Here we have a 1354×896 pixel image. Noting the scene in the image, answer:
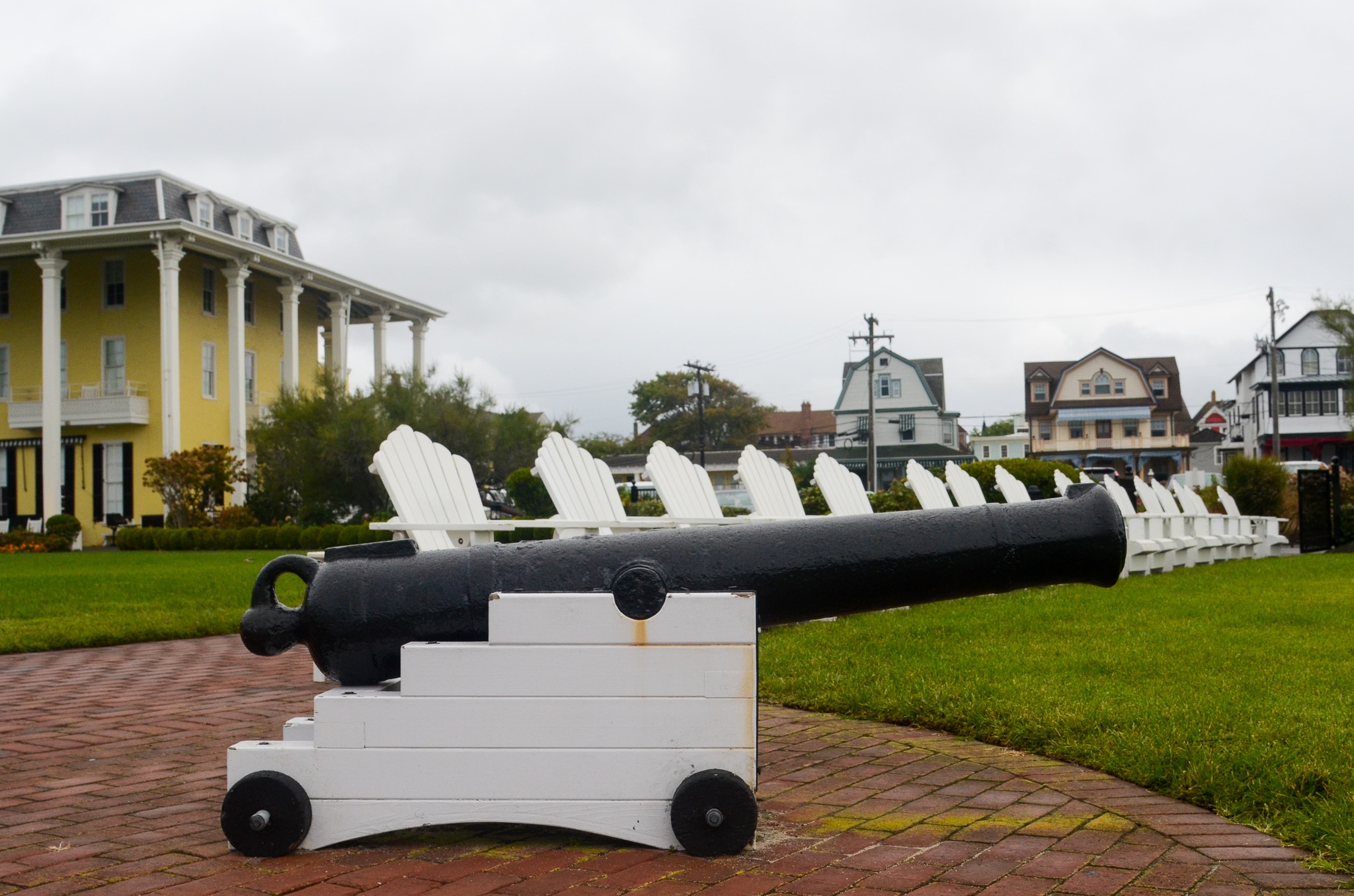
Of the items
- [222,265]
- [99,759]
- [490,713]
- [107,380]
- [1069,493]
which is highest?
[222,265]

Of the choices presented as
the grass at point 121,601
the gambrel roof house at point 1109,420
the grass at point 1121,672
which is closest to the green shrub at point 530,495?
the grass at point 121,601

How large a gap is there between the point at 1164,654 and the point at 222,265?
3588 cm

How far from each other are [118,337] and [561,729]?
120ft

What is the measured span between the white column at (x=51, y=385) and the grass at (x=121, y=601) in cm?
1549

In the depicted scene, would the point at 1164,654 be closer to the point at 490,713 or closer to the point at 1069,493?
the point at 1069,493

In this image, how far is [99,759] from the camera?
170 inches

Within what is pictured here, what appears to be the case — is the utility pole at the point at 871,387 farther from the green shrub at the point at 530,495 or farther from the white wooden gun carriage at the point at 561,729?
the white wooden gun carriage at the point at 561,729

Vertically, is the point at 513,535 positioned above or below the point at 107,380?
below

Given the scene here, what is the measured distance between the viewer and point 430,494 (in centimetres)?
711

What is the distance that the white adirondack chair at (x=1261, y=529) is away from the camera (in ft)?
53.8

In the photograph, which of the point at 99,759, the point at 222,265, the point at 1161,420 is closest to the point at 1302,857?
the point at 99,759

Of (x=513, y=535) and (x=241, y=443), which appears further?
(x=241, y=443)

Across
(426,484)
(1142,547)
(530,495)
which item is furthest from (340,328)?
(426,484)

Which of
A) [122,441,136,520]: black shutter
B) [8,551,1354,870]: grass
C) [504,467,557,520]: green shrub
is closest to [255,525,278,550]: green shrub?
[504,467,557,520]: green shrub
